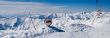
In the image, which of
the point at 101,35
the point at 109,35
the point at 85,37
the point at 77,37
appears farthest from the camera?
the point at 77,37

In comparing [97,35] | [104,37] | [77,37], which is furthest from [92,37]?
[77,37]

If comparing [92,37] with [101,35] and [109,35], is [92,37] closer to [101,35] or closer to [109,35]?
[101,35]

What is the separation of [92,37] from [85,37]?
3224 millimetres

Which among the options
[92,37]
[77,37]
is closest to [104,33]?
[92,37]

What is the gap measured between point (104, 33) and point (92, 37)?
4.57 meters

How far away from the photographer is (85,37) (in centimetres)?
6303

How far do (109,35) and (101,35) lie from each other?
11.9 ft

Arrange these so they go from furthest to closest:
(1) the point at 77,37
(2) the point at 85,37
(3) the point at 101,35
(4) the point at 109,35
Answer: (1) the point at 77,37, (2) the point at 85,37, (3) the point at 101,35, (4) the point at 109,35

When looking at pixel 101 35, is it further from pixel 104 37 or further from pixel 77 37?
pixel 77 37

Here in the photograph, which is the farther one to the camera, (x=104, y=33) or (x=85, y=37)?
(x=85, y=37)

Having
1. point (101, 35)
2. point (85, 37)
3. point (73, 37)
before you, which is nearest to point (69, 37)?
point (73, 37)

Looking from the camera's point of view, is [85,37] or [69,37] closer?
[85,37]

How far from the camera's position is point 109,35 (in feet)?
174

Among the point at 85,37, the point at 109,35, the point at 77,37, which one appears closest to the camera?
the point at 109,35
